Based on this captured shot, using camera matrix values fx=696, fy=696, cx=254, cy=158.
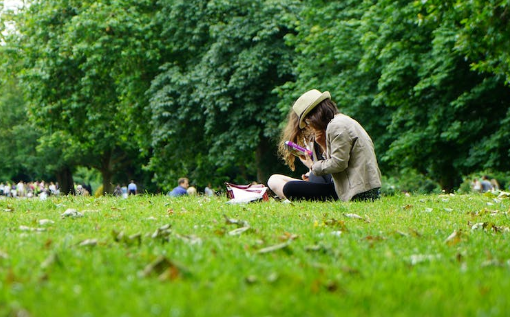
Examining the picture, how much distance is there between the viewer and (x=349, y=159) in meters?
9.12

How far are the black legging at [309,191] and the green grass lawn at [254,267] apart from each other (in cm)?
299

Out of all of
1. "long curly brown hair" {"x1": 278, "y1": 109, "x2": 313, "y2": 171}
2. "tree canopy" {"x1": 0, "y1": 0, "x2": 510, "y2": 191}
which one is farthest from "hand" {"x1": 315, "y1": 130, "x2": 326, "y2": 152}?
"tree canopy" {"x1": 0, "y1": 0, "x2": 510, "y2": 191}

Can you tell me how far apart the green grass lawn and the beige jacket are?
7.63 ft

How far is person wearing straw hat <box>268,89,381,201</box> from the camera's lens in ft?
29.2

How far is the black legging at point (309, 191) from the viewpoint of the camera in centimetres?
956

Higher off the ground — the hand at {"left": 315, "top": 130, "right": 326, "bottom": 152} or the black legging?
the hand at {"left": 315, "top": 130, "right": 326, "bottom": 152}

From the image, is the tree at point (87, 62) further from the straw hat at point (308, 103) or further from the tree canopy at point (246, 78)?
the straw hat at point (308, 103)

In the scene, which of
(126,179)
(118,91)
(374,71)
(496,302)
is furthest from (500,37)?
(126,179)

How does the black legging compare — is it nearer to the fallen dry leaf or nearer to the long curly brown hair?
the long curly brown hair

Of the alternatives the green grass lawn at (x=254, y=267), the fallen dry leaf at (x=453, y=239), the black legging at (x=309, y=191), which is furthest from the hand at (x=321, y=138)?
the fallen dry leaf at (x=453, y=239)

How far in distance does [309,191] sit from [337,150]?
1.06 meters

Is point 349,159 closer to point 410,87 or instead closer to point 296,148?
point 296,148

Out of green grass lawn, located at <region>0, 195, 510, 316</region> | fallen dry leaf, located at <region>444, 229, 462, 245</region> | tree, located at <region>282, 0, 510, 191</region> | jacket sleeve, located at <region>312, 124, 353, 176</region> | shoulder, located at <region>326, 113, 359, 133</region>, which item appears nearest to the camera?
green grass lawn, located at <region>0, 195, 510, 316</region>

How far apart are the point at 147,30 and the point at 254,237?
2356cm
